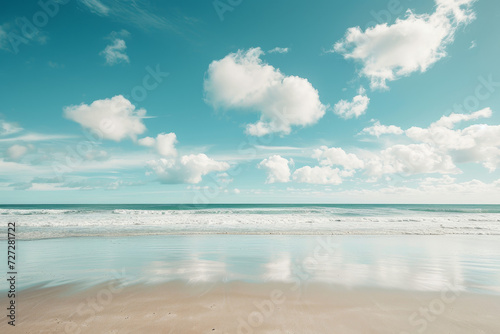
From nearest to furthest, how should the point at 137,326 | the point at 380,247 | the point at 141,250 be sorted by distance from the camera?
1. the point at 137,326
2. the point at 141,250
3. the point at 380,247

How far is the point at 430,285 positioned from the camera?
637cm

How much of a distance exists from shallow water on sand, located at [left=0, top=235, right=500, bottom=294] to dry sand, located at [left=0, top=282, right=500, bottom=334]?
2.08 ft

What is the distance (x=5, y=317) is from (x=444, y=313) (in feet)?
27.4

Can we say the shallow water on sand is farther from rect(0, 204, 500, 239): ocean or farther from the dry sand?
rect(0, 204, 500, 239): ocean

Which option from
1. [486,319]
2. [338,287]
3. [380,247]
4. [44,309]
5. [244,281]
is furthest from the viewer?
[380,247]

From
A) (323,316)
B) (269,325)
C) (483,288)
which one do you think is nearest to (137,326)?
(269,325)

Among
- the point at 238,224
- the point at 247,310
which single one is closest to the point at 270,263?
the point at 247,310

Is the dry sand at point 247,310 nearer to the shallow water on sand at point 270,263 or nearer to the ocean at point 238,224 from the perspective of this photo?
the shallow water on sand at point 270,263

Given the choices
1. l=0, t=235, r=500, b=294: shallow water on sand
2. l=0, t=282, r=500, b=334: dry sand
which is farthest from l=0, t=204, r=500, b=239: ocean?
l=0, t=282, r=500, b=334: dry sand

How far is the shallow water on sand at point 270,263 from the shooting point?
674 centimetres

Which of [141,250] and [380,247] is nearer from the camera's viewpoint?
[141,250]

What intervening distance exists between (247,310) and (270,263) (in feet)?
12.6

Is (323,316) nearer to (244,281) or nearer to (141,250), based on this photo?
(244,281)

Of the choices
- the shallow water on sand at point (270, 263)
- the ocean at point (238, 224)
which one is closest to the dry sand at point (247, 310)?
the shallow water on sand at point (270, 263)
